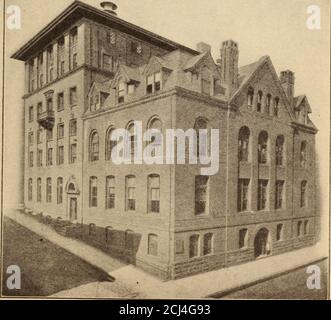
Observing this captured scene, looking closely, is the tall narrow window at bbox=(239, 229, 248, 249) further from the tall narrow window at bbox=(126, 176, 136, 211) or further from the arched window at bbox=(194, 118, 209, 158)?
the tall narrow window at bbox=(126, 176, 136, 211)

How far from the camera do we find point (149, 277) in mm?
8859

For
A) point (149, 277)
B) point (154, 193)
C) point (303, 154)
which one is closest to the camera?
point (149, 277)

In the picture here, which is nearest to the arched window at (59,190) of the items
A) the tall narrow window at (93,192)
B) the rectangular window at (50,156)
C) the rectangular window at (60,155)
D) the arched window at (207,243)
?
the rectangular window at (60,155)

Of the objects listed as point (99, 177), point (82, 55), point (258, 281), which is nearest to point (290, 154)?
point (258, 281)

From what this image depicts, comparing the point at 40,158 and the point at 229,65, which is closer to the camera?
the point at 229,65

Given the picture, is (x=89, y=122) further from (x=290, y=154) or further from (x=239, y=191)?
(x=290, y=154)

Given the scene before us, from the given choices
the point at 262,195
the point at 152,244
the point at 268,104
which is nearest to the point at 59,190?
the point at 152,244

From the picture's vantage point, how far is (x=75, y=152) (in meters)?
10.4

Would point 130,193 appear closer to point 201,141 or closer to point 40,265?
point 201,141

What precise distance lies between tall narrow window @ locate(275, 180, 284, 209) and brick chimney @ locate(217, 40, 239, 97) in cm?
336

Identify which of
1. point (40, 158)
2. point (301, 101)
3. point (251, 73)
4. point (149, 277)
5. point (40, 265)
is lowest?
point (149, 277)

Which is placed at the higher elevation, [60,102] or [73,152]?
[60,102]

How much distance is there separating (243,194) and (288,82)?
3.35 metres

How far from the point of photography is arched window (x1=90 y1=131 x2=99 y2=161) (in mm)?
10102
